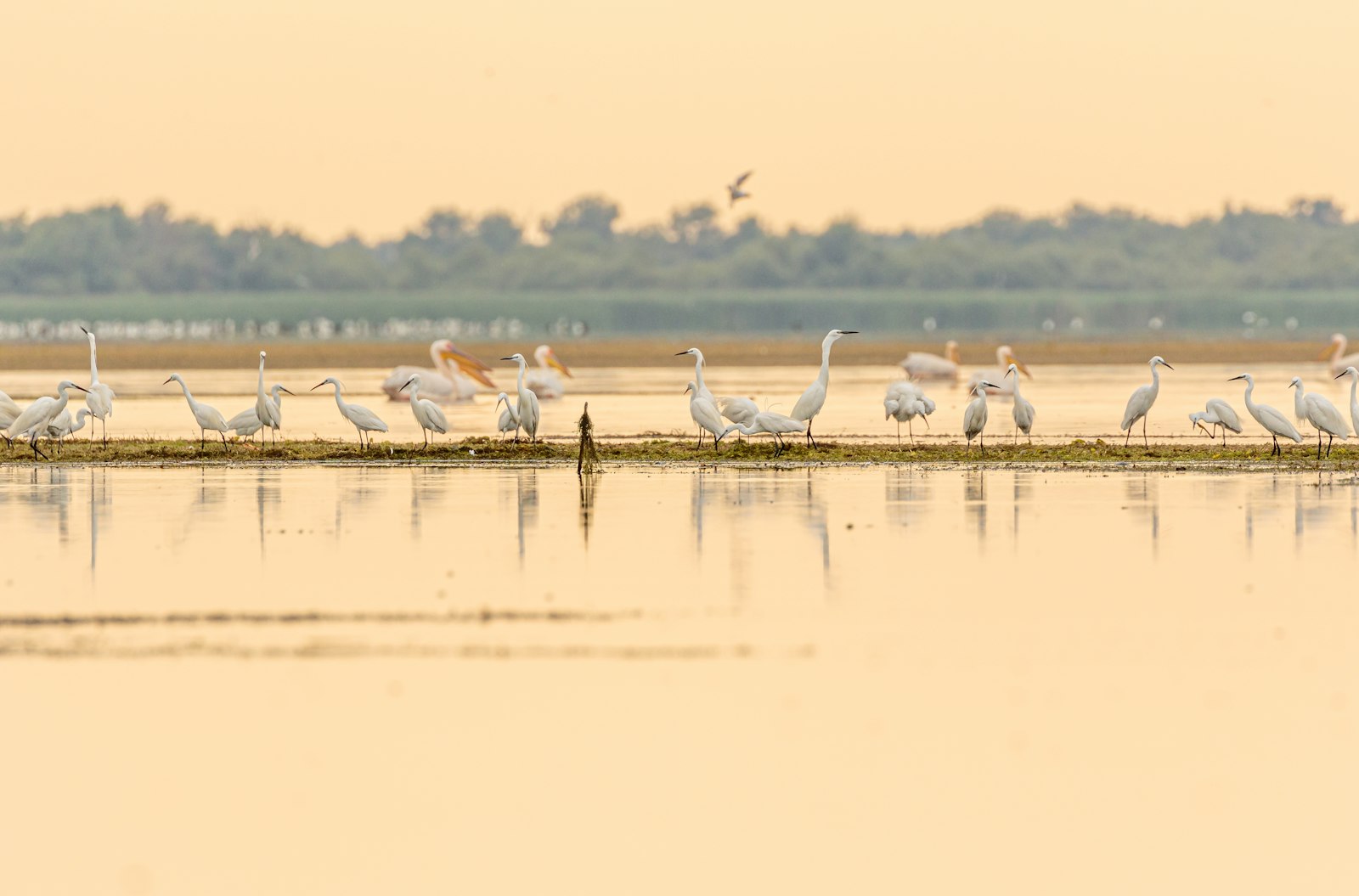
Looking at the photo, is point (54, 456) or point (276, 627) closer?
point (276, 627)

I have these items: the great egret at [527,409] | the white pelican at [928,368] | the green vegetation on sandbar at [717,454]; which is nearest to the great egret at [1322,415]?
the green vegetation on sandbar at [717,454]

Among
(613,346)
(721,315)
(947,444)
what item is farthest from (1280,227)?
(947,444)

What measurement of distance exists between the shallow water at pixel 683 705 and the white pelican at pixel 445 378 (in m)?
19.7

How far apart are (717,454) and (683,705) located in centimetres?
1226

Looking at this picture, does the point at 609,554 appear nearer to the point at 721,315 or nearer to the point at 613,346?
the point at 613,346

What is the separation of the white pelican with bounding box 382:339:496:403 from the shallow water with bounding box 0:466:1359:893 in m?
19.7

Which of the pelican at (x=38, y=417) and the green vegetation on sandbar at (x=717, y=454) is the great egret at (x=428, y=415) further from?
the pelican at (x=38, y=417)

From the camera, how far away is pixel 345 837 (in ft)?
23.0

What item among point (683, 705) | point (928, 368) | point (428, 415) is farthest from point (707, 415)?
point (928, 368)

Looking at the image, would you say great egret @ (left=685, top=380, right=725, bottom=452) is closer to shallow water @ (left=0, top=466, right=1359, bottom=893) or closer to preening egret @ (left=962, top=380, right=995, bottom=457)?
preening egret @ (left=962, top=380, right=995, bottom=457)

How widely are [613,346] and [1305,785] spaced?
55.1 meters

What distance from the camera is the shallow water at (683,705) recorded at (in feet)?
22.3

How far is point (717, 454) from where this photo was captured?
20938 millimetres

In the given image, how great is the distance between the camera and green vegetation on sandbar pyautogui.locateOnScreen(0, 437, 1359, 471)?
66.5 feet
